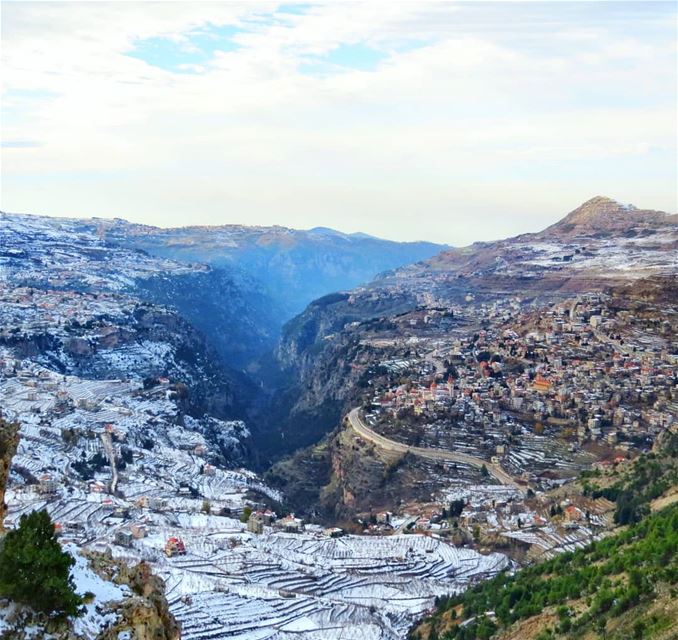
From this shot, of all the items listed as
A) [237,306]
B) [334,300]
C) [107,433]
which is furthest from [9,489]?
[237,306]

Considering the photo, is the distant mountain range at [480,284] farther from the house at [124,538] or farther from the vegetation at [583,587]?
the vegetation at [583,587]

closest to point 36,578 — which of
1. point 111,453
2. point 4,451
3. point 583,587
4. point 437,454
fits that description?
point 4,451

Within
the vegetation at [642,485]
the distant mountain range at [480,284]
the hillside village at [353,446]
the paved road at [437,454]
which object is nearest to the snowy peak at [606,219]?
the distant mountain range at [480,284]

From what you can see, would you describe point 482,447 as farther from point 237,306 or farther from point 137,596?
point 237,306

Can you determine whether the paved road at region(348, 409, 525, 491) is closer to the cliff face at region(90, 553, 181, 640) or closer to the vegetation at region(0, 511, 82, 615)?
the cliff face at region(90, 553, 181, 640)

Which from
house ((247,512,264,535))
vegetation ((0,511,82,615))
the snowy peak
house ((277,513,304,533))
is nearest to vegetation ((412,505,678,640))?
house ((277,513,304,533))

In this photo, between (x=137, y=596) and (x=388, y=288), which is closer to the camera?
(x=137, y=596)
